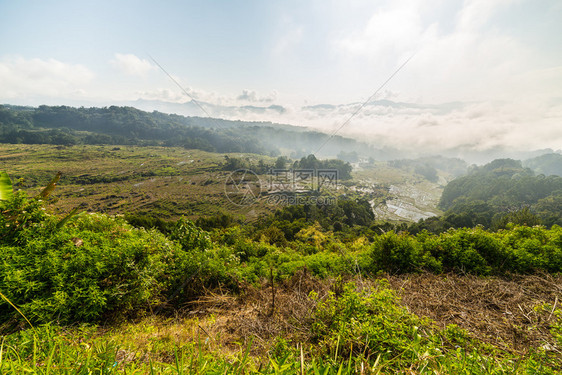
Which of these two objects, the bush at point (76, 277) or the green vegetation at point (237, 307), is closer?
the green vegetation at point (237, 307)

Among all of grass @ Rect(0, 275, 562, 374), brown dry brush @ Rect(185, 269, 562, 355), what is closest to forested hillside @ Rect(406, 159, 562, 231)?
brown dry brush @ Rect(185, 269, 562, 355)

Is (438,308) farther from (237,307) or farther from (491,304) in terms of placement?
(237,307)

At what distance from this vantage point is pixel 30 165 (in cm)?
9050

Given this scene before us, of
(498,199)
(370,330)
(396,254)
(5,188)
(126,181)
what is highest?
(5,188)

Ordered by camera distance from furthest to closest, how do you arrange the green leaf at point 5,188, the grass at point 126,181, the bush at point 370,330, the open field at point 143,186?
the open field at point 143,186 → the grass at point 126,181 → the green leaf at point 5,188 → the bush at point 370,330

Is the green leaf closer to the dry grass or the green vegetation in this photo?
the green vegetation

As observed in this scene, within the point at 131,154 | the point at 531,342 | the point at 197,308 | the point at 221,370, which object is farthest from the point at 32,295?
the point at 131,154

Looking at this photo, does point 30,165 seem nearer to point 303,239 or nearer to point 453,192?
point 303,239

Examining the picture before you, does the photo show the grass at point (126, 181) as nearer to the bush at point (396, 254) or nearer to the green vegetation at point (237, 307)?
the bush at point (396, 254)

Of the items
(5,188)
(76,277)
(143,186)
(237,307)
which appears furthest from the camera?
(143,186)

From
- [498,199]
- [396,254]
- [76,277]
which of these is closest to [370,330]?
[76,277]

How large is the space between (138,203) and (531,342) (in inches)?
3228

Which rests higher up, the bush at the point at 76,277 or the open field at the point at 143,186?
the bush at the point at 76,277

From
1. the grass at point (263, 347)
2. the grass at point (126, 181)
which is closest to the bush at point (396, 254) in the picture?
the grass at point (263, 347)
